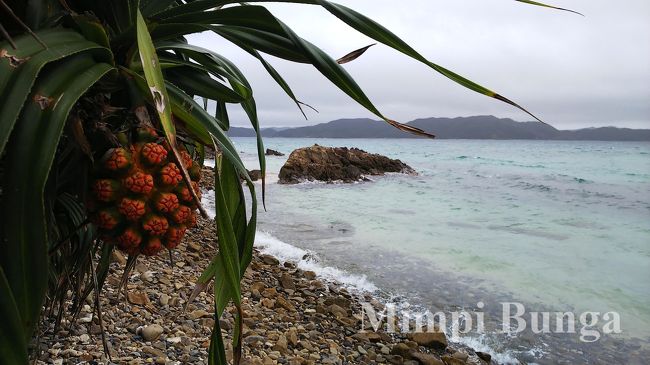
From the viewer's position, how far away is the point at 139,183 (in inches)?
32.1

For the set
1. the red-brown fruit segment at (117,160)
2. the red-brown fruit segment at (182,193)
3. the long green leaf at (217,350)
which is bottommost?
the long green leaf at (217,350)

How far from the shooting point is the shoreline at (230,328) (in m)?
2.56

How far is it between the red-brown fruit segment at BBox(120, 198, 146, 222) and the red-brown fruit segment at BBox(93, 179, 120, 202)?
3cm

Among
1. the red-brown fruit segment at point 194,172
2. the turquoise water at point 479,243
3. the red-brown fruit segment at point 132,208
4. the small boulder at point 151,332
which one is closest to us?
the red-brown fruit segment at point 132,208

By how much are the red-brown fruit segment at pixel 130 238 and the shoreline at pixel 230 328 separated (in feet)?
5.22

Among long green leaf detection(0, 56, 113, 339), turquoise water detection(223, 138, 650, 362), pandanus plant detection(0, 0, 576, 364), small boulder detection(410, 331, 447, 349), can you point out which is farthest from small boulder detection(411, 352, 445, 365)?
long green leaf detection(0, 56, 113, 339)

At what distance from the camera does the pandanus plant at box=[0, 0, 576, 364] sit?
0.65 metres

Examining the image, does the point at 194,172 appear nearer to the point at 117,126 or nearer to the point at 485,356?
the point at 117,126

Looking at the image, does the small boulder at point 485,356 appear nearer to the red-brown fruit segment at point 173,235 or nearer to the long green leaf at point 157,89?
the red-brown fruit segment at point 173,235

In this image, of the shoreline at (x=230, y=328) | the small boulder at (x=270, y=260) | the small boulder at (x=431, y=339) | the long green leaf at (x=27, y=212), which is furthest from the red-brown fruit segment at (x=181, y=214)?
the small boulder at (x=270, y=260)

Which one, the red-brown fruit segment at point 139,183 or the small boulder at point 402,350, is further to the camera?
the small boulder at point 402,350

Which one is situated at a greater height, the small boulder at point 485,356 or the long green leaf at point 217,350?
the long green leaf at point 217,350

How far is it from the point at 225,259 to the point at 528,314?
543cm

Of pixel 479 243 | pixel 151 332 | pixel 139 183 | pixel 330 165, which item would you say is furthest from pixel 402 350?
pixel 330 165
